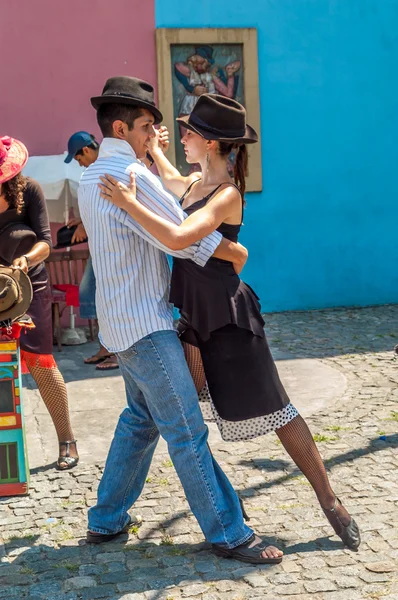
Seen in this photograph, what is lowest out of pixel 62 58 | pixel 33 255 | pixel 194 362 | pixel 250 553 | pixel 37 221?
pixel 250 553

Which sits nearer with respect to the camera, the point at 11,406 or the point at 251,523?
the point at 251,523

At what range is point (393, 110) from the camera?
1045 cm

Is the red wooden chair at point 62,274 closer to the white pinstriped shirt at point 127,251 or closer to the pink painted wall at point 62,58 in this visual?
the pink painted wall at point 62,58

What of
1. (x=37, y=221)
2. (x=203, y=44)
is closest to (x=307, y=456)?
(x=37, y=221)

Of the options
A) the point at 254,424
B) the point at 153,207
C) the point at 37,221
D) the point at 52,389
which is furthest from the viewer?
the point at 52,389

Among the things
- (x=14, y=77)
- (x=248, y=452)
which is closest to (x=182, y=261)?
(x=248, y=452)

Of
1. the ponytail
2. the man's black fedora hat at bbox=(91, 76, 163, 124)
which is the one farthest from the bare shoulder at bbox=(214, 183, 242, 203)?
the man's black fedora hat at bbox=(91, 76, 163, 124)

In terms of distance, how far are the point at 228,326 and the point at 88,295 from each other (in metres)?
4.28

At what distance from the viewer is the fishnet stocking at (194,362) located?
4.12m

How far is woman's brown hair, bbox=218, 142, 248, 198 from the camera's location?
161 inches

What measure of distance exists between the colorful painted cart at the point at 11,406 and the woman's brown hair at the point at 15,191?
28.3 inches

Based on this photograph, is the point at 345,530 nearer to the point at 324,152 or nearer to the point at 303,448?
the point at 303,448

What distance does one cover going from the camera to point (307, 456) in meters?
4.13

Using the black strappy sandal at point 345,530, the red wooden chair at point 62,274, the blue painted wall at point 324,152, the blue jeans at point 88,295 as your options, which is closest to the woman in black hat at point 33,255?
the black strappy sandal at point 345,530
